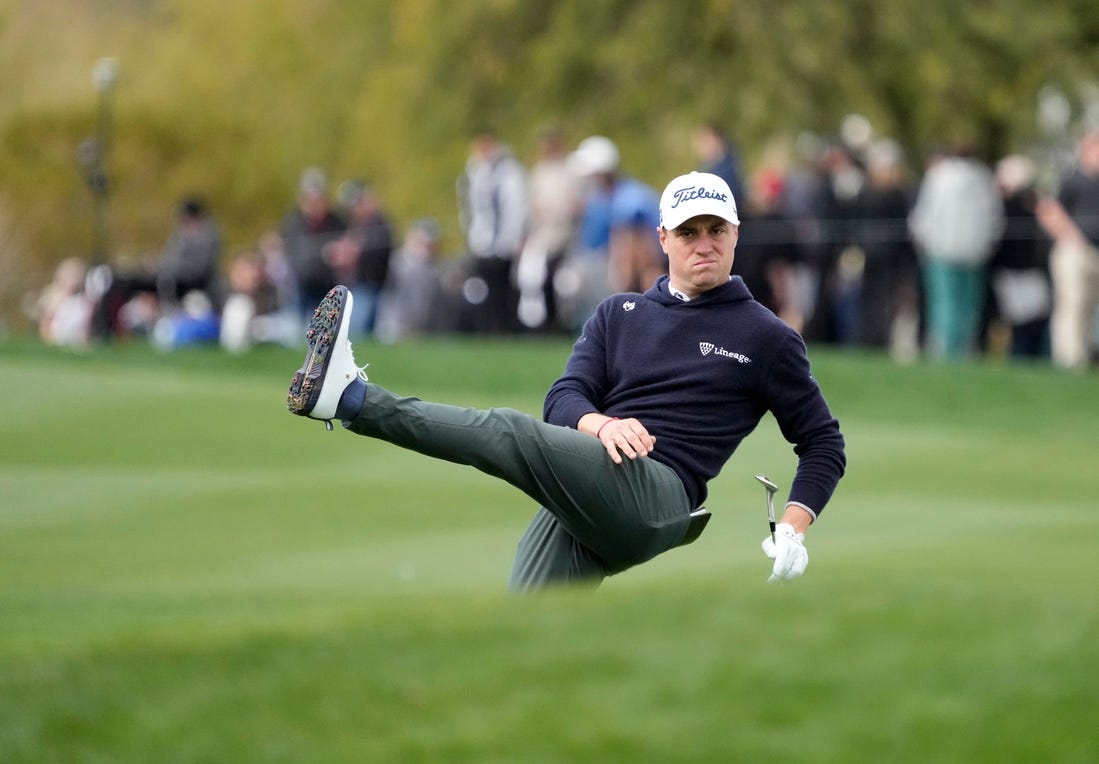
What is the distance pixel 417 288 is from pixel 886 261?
6935 millimetres

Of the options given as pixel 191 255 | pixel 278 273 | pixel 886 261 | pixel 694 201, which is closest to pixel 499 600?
pixel 694 201

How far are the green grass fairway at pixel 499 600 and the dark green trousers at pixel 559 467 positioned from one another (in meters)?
0.23

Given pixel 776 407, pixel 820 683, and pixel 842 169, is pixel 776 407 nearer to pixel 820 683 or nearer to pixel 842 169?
pixel 820 683

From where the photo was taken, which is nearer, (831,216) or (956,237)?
(956,237)

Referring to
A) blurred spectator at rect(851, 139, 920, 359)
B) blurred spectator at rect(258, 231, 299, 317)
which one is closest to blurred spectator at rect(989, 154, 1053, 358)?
blurred spectator at rect(851, 139, 920, 359)

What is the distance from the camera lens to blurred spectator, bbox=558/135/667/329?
62.8 feet

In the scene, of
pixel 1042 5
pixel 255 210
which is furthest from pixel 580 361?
pixel 255 210

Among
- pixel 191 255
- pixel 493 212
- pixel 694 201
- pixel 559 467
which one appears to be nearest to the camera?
pixel 559 467

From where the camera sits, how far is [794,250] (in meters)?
20.6

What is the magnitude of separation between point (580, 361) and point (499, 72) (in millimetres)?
24719

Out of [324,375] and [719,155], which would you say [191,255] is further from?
[324,375]

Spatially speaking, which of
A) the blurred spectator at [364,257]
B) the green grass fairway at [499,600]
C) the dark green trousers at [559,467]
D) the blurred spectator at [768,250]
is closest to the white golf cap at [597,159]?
the blurred spectator at [768,250]

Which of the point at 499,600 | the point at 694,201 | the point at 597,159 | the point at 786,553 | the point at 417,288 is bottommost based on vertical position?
the point at 499,600

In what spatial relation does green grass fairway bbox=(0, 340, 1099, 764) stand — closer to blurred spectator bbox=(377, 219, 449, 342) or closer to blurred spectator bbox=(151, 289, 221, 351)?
blurred spectator bbox=(151, 289, 221, 351)
